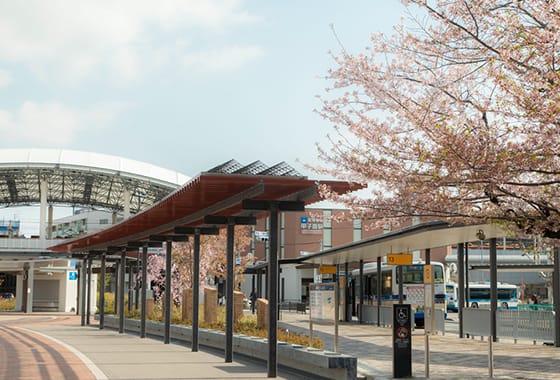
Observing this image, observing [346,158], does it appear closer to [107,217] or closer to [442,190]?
[442,190]

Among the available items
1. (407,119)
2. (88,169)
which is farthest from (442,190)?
(88,169)

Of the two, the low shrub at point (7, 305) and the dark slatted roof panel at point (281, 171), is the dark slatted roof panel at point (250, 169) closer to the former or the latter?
the dark slatted roof panel at point (281, 171)

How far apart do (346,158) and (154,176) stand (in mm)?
41783

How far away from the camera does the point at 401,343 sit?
561 inches

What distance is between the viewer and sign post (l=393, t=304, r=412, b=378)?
46.6ft

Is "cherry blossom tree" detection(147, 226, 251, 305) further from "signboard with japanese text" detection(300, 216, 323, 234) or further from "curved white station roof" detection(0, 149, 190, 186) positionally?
"signboard with japanese text" detection(300, 216, 323, 234)

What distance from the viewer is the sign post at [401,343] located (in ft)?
46.6

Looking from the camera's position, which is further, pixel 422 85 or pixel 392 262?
pixel 392 262

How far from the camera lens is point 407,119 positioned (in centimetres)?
1288

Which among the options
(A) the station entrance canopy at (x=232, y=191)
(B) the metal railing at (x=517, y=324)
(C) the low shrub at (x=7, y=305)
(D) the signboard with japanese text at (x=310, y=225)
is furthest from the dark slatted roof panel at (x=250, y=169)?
(D) the signboard with japanese text at (x=310, y=225)

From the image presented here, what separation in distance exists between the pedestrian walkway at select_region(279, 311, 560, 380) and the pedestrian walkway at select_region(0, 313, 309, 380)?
2.66 meters

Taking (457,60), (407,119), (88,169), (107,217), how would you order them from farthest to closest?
(107,217) → (88,169) → (407,119) → (457,60)

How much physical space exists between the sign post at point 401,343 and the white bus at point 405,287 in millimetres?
22399

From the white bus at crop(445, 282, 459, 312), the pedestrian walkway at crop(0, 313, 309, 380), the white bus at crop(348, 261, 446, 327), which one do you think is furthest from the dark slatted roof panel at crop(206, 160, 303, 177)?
the white bus at crop(445, 282, 459, 312)
